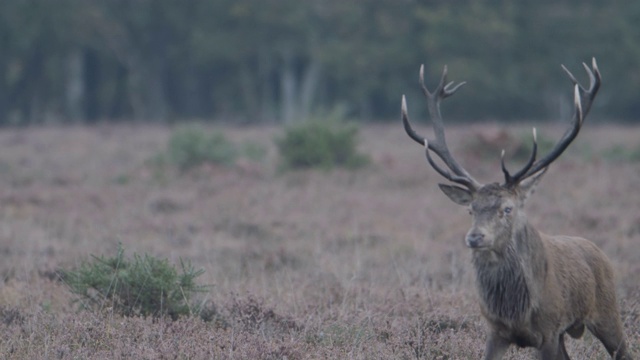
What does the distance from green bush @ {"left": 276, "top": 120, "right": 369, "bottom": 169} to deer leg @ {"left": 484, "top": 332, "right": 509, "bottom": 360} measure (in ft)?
47.8

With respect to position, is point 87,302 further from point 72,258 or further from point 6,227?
point 6,227

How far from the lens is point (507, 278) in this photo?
6.80 meters

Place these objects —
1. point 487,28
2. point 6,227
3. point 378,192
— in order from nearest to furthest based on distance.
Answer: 1. point 6,227
2. point 378,192
3. point 487,28

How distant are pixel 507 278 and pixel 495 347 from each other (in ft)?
1.55

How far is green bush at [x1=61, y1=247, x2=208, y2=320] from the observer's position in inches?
318

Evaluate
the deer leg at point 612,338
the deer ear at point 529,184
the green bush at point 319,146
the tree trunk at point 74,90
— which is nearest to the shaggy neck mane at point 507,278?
the deer ear at point 529,184

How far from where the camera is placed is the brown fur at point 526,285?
6.68 metres

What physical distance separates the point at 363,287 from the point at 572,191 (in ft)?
28.9

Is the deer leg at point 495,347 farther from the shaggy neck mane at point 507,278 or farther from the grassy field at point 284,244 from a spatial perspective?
the grassy field at point 284,244

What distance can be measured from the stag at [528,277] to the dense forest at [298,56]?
3634 centimetres

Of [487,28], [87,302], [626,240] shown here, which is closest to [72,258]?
[87,302]

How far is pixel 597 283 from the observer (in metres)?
7.29

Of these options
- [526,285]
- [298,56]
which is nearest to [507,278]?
[526,285]

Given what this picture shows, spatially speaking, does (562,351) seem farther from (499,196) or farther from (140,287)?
(140,287)
